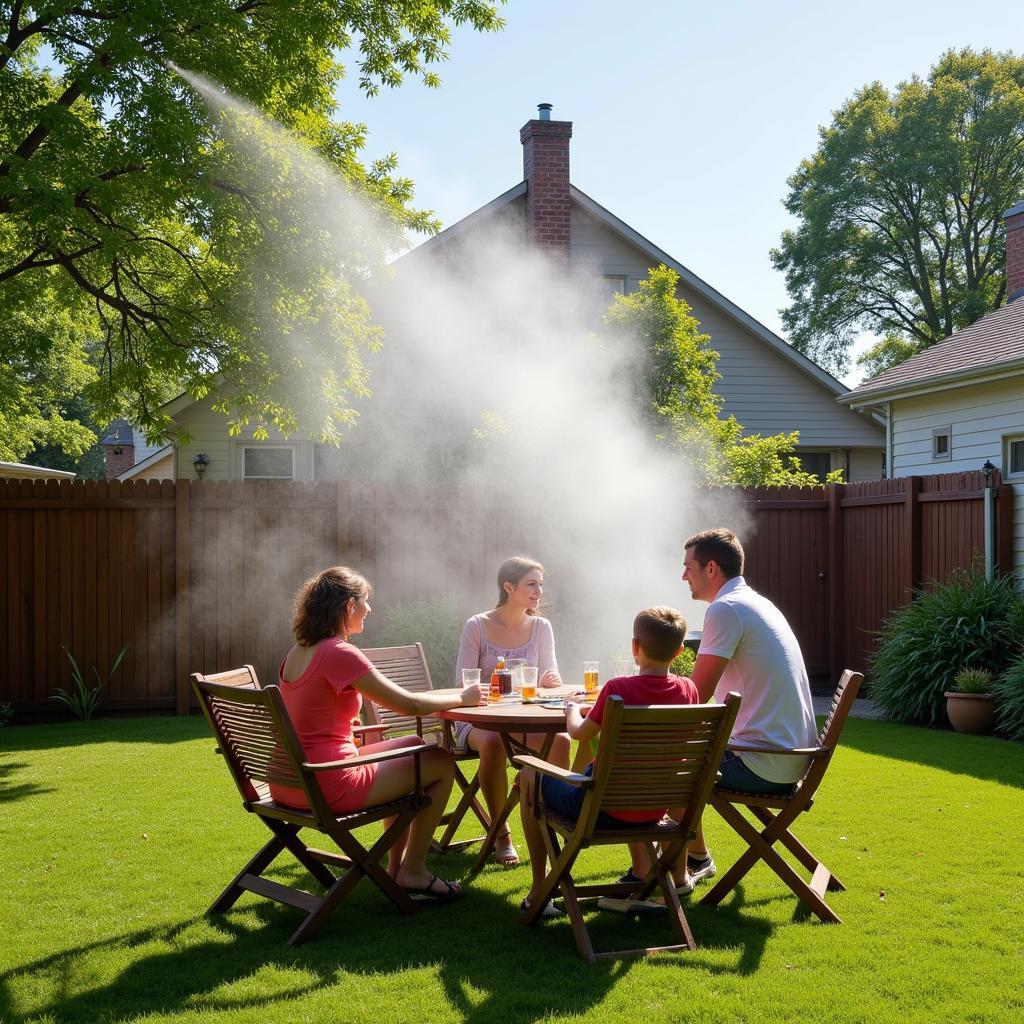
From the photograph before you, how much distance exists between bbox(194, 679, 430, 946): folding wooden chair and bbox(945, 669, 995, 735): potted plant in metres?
6.48

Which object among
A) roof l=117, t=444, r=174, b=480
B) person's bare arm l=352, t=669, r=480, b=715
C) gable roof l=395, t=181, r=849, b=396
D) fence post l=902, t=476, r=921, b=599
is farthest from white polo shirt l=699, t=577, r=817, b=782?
roof l=117, t=444, r=174, b=480

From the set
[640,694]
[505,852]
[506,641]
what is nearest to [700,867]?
[505,852]

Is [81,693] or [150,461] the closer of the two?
[81,693]

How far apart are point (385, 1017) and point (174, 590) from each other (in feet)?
25.8

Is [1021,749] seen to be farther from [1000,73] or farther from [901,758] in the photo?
[1000,73]

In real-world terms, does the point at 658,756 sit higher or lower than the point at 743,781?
higher

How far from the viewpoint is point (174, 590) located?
36.2 ft

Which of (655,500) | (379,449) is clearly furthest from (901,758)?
(379,449)

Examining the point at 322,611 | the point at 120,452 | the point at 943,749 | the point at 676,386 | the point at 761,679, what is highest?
the point at 120,452

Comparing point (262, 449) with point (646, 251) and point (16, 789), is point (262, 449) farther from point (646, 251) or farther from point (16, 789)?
point (16, 789)

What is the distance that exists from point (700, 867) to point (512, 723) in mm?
1259

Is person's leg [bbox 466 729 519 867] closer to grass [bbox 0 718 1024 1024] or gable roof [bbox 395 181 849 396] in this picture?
grass [bbox 0 718 1024 1024]

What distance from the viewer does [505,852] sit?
225 inches

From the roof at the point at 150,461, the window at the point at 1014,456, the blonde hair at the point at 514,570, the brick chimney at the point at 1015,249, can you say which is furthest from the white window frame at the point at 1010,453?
the roof at the point at 150,461
